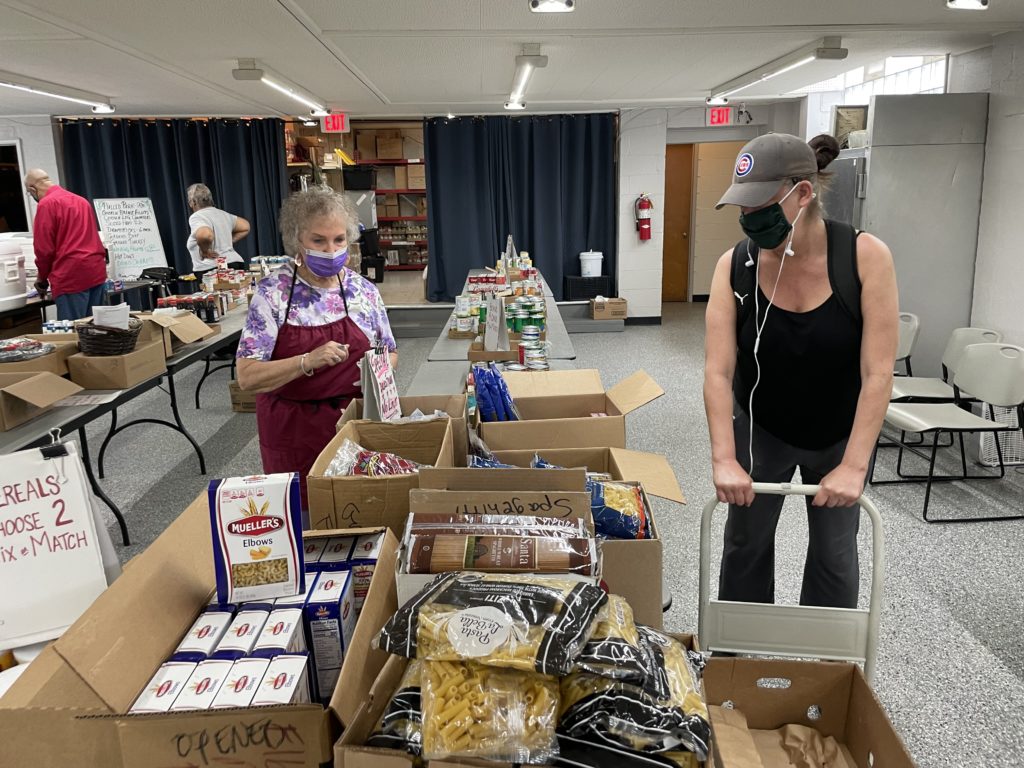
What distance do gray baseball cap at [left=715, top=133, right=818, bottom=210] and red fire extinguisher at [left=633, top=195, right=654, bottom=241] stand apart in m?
7.55

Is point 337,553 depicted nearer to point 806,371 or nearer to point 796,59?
point 806,371

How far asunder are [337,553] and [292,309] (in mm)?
1119

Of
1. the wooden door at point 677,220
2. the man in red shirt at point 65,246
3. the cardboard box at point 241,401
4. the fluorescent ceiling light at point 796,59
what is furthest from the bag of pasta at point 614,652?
the wooden door at point 677,220

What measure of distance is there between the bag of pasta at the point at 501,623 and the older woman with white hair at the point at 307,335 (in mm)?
1260

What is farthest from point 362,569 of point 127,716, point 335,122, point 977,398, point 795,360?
point 335,122

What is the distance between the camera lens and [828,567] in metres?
1.99

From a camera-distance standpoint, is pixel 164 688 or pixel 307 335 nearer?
pixel 164 688

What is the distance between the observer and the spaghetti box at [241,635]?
3.48 feet

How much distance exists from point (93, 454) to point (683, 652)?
490cm

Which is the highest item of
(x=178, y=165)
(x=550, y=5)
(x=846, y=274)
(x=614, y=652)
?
(x=550, y=5)

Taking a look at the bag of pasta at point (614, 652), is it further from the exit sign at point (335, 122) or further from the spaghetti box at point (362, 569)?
the exit sign at point (335, 122)

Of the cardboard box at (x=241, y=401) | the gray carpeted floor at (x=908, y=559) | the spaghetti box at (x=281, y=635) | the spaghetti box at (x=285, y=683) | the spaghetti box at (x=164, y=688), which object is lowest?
the gray carpeted floor at (x=908, y=559)

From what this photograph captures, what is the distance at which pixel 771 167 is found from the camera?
1.72m

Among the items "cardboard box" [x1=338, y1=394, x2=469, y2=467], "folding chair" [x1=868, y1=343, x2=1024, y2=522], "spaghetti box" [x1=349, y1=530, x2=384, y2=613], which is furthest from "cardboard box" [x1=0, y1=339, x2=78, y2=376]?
"folding chair" [x1=868, y1=343, x2=1024, y2=522]
